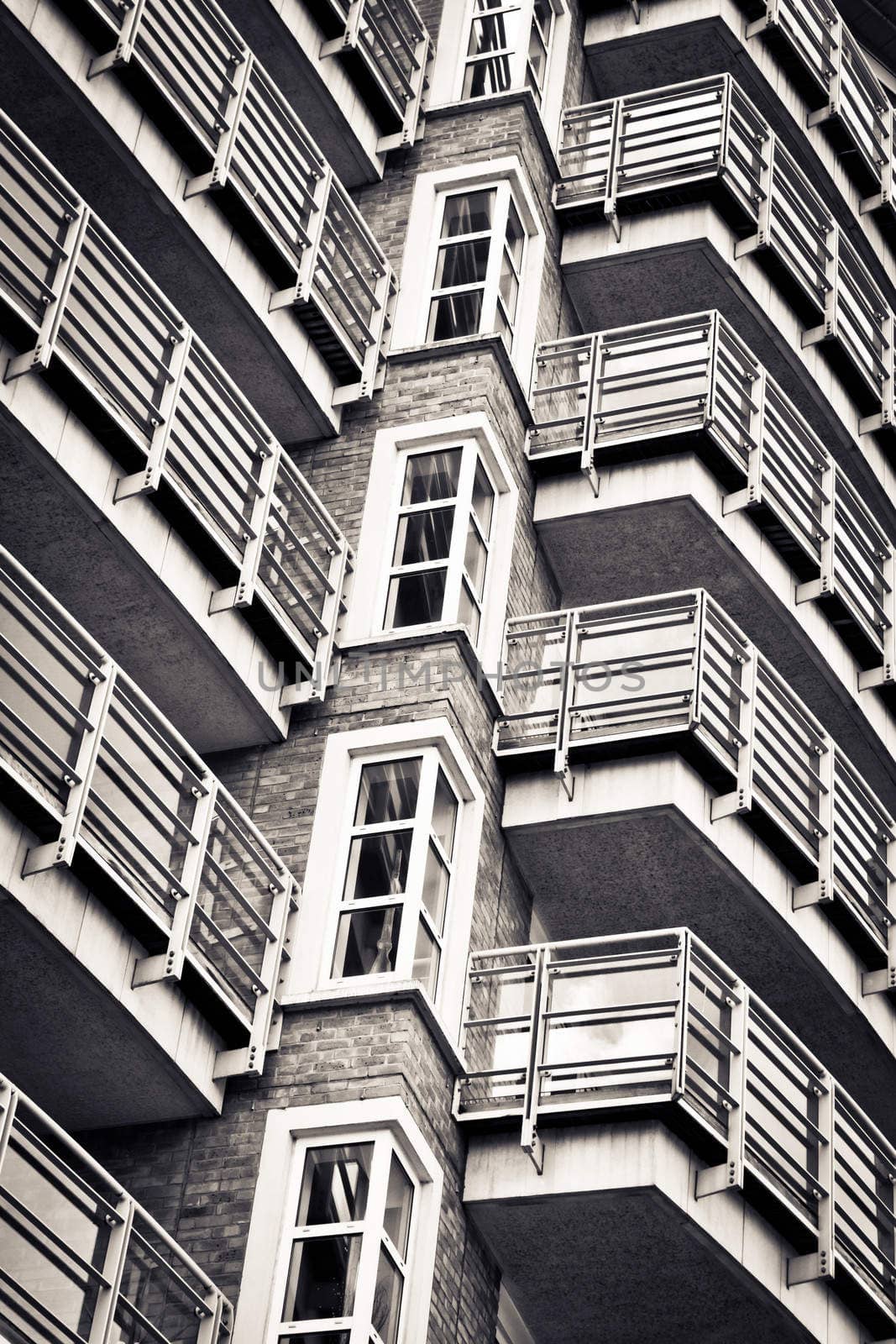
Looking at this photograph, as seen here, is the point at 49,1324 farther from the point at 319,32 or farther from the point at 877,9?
the point at 877,9

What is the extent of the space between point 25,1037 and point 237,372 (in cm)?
761

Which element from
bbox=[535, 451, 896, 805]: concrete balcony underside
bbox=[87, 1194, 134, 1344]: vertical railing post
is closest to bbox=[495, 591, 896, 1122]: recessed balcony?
bbox=[535, 451, 896, 805]: concrete balcony underside

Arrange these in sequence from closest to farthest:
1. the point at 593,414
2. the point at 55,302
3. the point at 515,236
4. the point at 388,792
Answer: the point at 55,302 → the point at 388,792 → the point at 593,414 → the point at 515,236

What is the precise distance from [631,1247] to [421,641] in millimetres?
5650

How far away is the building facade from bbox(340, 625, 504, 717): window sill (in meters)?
0.05

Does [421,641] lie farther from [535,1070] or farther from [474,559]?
[535,1070]

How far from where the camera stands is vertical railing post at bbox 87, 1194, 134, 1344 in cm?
1210

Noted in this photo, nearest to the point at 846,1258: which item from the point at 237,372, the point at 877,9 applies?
the point at 237,372

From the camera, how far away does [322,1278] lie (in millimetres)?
14398

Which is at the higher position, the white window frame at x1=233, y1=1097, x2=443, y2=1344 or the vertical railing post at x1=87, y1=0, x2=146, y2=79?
the vertical railing post at x1=87, y1=0, x2=146, y2=79

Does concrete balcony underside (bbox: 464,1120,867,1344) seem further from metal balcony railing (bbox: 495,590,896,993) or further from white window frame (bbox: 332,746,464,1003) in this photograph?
metal balcony railing (bbox: 495,590,896,993)

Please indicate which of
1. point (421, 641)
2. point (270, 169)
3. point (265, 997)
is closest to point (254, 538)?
point (421, 641)

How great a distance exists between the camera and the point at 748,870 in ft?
61.1

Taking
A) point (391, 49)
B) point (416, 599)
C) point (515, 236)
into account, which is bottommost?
point (416, 599)
